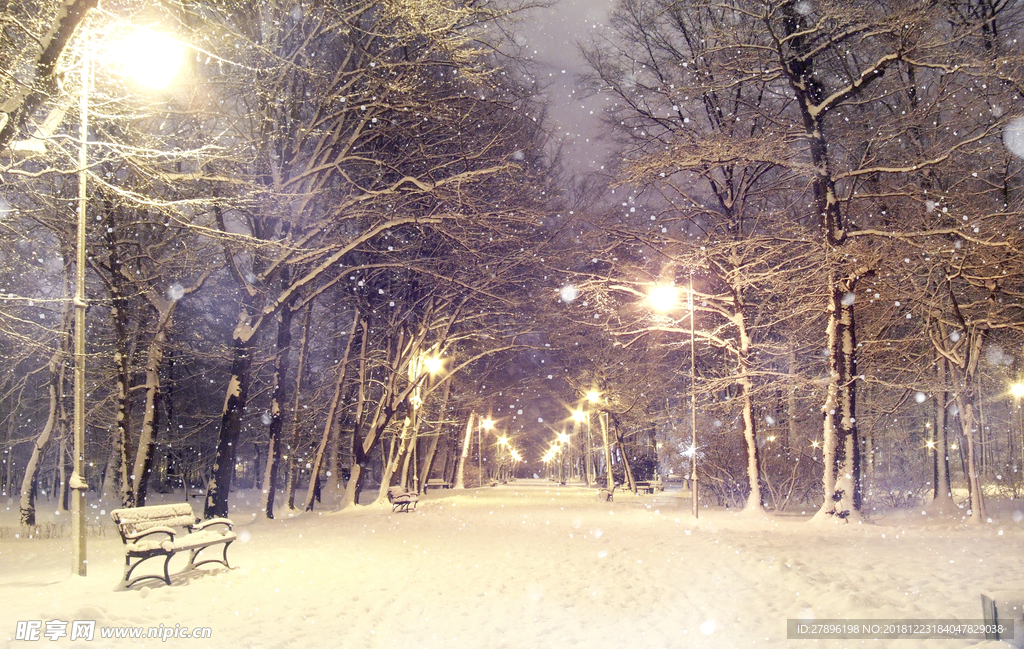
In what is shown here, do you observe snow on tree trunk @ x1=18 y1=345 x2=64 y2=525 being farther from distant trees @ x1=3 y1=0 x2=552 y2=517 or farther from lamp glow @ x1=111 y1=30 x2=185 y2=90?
lamp glow @ x1=111 y1=30 x2=185 y2=90

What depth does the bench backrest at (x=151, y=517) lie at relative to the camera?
867 centimetres

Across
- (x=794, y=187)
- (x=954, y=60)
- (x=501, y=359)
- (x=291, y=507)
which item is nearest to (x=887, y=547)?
(x=954, y=60)

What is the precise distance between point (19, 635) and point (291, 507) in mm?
21073

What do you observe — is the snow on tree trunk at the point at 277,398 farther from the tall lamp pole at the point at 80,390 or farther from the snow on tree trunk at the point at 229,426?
the tall lamp pole at the point at 80,390

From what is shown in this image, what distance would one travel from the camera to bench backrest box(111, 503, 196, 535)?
28.5ft

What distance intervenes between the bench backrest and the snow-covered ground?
66 centimetres

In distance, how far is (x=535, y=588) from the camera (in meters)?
8.98

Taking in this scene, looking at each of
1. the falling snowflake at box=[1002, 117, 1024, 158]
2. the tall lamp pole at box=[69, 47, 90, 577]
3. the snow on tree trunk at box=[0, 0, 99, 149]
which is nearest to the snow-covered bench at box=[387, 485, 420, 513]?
the tall lamp pole at box=[69, 47, 90, 577]

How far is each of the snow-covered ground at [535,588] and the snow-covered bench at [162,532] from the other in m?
0.30

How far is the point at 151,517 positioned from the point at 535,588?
5.15 m

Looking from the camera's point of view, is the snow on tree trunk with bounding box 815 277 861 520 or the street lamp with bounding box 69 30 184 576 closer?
the street lamp with bounding box 69 30 184 576

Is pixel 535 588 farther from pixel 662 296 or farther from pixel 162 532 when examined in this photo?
pixel 662 296

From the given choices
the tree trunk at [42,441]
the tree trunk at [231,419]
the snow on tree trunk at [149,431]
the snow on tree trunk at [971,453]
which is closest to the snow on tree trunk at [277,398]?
the tree trunk at [231,419]

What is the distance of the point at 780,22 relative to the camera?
51.3 ft
